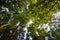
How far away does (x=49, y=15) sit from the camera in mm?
9531

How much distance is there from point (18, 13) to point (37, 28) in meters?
1.29

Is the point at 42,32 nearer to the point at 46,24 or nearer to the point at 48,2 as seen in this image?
the point at 46,24

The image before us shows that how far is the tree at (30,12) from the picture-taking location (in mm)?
9141

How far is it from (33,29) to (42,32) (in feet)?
1.67

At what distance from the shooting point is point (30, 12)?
918cm

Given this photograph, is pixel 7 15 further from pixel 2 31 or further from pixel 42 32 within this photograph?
pixel 42 32

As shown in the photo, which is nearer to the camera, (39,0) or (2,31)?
(39,0)

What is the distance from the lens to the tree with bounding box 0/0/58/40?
914cm

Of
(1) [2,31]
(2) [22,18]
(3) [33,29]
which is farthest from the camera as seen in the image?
(1) [2,31]

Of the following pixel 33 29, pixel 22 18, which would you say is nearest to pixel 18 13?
pixel 22 18

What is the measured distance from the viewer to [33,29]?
9.52 metres

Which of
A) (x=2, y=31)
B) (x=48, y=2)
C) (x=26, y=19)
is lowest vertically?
(x=2, y=31)

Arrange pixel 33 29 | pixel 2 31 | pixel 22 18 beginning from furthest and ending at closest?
pixel 2 31, pixel 33 29, pixel 22 18

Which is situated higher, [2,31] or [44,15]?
[44,15]
